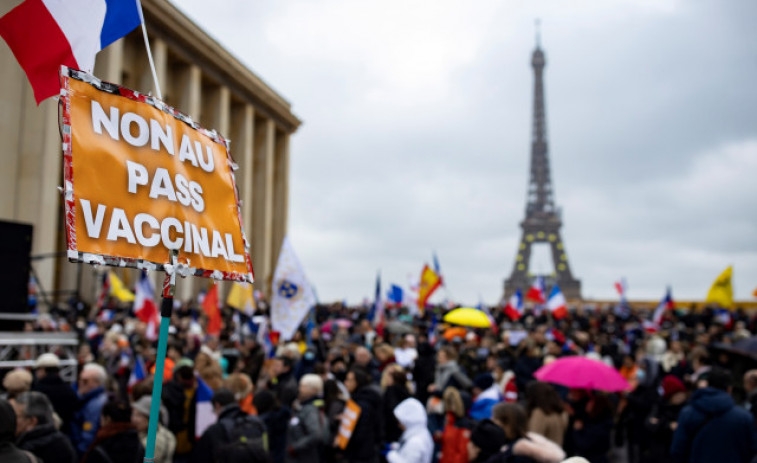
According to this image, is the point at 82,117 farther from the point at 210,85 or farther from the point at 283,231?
the point at 283,231

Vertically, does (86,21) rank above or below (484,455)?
above

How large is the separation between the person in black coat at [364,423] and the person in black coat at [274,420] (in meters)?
0.62

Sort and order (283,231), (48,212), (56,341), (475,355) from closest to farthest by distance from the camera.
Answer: (56,341), (475,355), (48,212), (283,231)

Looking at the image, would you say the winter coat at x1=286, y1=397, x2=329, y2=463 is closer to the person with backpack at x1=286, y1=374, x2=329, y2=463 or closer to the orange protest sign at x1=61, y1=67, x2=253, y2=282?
the person with backpack at x1=286, y1=374, x2=329, y2=463

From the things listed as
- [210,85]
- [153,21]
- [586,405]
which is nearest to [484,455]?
[586,405]

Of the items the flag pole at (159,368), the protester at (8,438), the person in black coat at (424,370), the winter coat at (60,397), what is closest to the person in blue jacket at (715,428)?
the person in black coat at (424,370)

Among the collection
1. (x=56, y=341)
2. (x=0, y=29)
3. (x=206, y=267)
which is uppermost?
(x=0, y=29)

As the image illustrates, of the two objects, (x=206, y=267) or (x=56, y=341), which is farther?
(x=56, y=341)

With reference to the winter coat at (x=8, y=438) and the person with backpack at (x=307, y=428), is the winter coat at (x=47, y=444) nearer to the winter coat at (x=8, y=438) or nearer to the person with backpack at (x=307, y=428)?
the winter coat at (x=8, y=438)

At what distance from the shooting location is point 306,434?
6348mm

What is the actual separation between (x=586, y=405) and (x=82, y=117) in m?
6.07

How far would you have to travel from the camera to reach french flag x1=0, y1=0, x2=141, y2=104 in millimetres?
3077

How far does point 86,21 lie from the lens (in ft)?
10.6

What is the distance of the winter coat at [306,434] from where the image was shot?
6.28 meters
